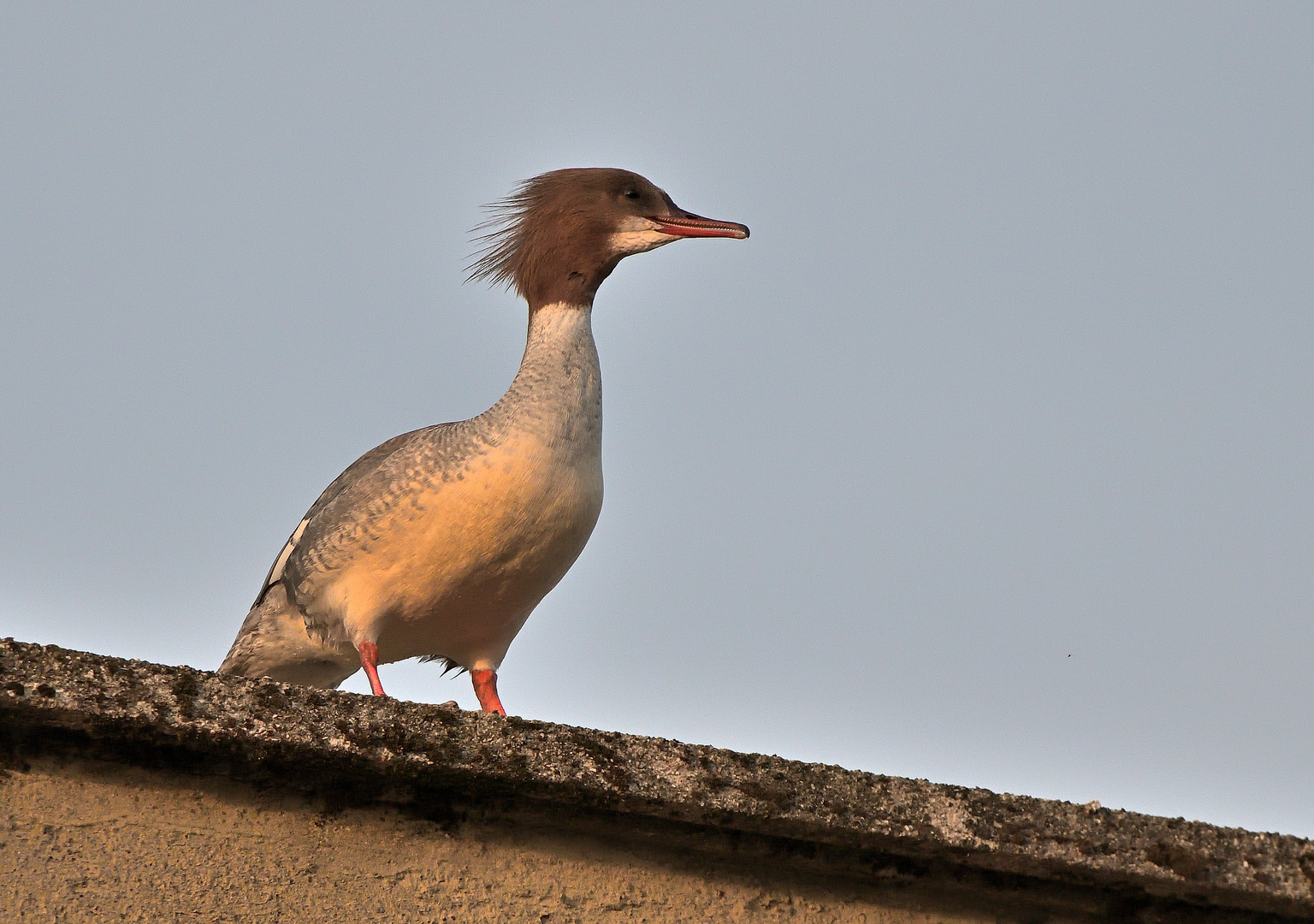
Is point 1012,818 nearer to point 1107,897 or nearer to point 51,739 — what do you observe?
point 1107,897

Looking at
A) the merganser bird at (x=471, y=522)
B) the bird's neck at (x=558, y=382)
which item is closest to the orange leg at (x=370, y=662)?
the merganser bird at (x=471, y=522)

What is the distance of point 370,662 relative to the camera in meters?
6.12

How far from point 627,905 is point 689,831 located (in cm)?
19

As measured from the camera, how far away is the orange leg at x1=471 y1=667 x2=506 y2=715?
670 centimetres

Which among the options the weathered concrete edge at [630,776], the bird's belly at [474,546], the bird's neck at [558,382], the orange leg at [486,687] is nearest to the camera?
the weathered concrete edge at [630,776]

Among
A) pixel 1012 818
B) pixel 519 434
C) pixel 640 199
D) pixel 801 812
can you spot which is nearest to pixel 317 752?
pixel 801 812

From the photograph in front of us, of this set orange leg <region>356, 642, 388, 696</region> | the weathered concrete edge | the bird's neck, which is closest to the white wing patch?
orange leg <region>356, 642, 388, 696</region>

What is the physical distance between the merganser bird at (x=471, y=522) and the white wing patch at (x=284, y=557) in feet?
0.05

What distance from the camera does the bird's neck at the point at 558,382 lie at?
20.4 feet

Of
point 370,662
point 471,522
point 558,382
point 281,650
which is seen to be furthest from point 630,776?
point 281,650

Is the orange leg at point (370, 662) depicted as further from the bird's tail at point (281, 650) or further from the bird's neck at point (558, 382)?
the bird's neck at point (558, 382)

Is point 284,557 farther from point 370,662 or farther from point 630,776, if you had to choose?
point 630,776

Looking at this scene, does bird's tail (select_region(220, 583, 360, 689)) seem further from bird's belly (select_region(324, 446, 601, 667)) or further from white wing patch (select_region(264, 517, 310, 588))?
bird's belly (select_region(324, 446, 601, 667))

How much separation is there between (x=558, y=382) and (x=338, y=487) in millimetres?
1128
